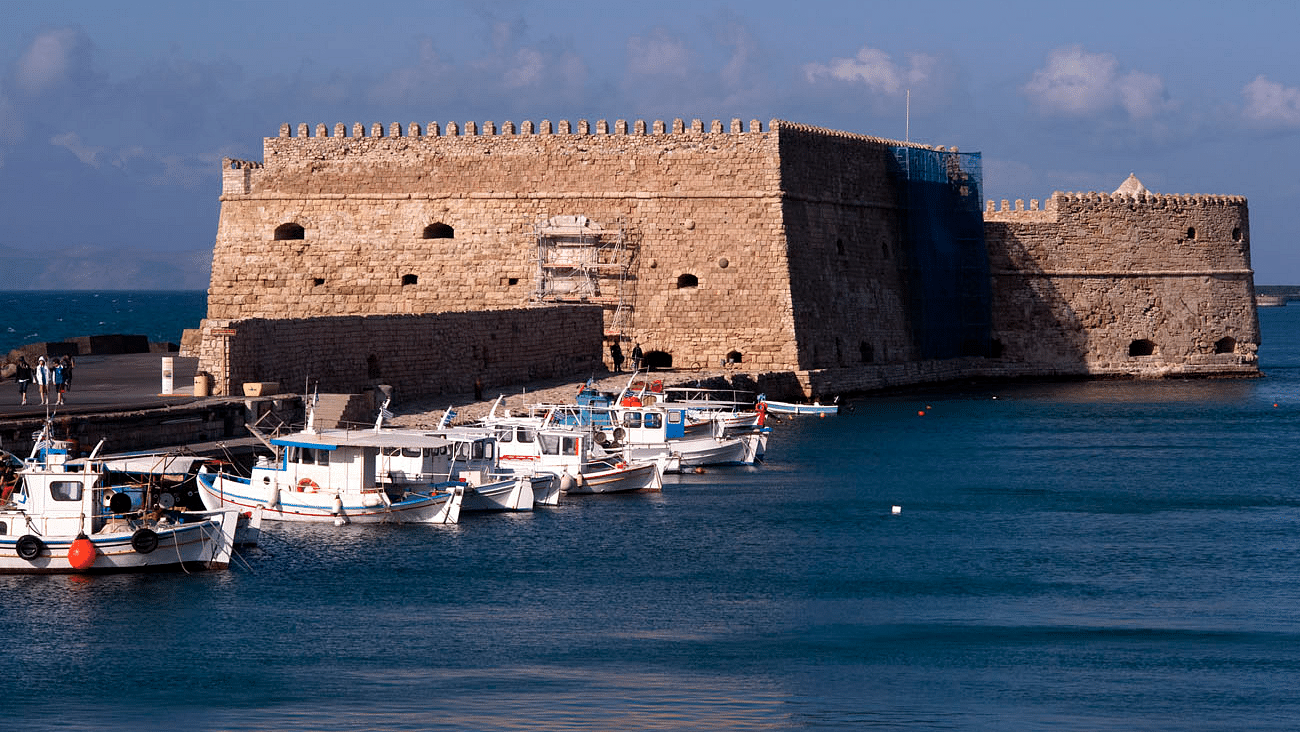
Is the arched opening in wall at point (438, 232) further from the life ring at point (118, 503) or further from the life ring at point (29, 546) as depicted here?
the life ring at point (29, 546)

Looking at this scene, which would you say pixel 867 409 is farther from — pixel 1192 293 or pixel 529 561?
pixel 529 561

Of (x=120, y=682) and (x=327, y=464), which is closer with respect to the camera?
(x=120, y=682)

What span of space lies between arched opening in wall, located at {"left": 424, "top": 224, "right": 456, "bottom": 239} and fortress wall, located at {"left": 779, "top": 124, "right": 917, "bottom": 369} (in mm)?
6734

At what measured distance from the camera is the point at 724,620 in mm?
16500

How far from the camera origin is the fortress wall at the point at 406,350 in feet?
82.5

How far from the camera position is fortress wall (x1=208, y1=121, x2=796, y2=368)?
35.0 meters

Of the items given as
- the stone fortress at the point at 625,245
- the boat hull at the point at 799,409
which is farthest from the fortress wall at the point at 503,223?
the boat hull at the point at 799,409

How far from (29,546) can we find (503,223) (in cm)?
1956

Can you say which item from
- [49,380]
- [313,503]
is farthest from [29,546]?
Answer: [49,380]

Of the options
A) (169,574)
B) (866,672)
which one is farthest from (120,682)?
(866,672)

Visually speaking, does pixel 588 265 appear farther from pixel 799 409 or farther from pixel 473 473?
pixel 473 473

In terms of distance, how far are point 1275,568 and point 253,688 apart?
35.7 feet

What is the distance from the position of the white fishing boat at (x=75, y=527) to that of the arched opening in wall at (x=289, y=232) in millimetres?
20314

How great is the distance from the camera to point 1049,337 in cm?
4256
